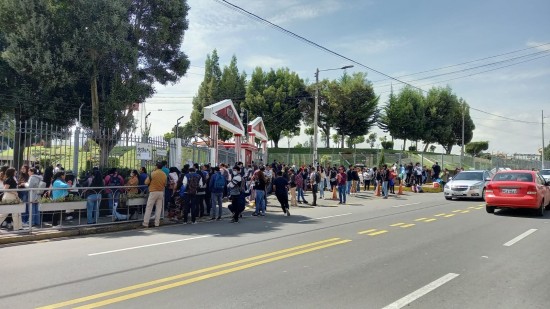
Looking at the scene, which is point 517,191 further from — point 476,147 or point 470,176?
point 476,147

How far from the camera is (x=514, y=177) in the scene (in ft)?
47.6

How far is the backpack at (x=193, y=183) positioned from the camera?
1277cm

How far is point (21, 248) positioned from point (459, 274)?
883 cm

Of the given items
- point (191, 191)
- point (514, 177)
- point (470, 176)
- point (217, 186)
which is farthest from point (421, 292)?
point (470, 176)

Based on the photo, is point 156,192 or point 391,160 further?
point 391,160

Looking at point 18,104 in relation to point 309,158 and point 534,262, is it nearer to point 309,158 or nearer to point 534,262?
point 534,262

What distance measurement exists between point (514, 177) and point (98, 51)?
16590 millimetres

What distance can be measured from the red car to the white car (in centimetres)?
551

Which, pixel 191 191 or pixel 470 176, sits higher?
pixel 470 176

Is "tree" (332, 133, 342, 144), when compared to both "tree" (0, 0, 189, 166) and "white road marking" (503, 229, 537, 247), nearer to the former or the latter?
"tree" (0, 0, 189, 166)

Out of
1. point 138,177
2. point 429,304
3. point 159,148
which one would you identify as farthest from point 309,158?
point 429,304

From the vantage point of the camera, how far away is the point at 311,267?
6.92 metres

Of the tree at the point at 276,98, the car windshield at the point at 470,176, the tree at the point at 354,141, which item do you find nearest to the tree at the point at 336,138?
the tree at the point at 354,141

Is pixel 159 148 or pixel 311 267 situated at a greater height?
pixel 159 148
